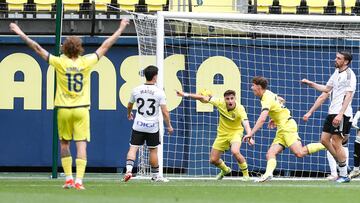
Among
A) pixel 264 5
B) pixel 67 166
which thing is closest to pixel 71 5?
pixel 264 5

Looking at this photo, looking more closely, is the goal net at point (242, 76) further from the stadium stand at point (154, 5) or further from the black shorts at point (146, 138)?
the black shorts at point (146, 138)

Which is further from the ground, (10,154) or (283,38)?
(283,38)

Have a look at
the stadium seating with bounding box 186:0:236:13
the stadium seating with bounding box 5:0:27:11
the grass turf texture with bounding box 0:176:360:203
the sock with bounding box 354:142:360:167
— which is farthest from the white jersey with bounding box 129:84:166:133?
the stadium seating with bounding box 186:0:236:13

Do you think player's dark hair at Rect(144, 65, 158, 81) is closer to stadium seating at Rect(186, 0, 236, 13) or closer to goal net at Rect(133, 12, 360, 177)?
goal net at Rect(133, 12, 360, 177)

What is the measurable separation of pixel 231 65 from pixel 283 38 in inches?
48.8

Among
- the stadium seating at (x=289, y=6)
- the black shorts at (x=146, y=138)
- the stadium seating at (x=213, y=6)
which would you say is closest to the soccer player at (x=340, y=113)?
the black shorts at (x=146, y=138)

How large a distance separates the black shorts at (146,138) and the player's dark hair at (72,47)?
3565 millimetres

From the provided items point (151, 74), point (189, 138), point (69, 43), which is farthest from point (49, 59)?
point (189, 138)

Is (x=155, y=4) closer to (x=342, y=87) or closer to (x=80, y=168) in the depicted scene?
(x=342, y=87)

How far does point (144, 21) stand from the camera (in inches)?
816

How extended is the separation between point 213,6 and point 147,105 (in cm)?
787

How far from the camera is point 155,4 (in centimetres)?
2459

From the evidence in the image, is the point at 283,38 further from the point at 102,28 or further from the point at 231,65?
the point at 102,28

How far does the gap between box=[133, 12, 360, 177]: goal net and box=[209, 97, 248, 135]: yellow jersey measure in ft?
10.8
